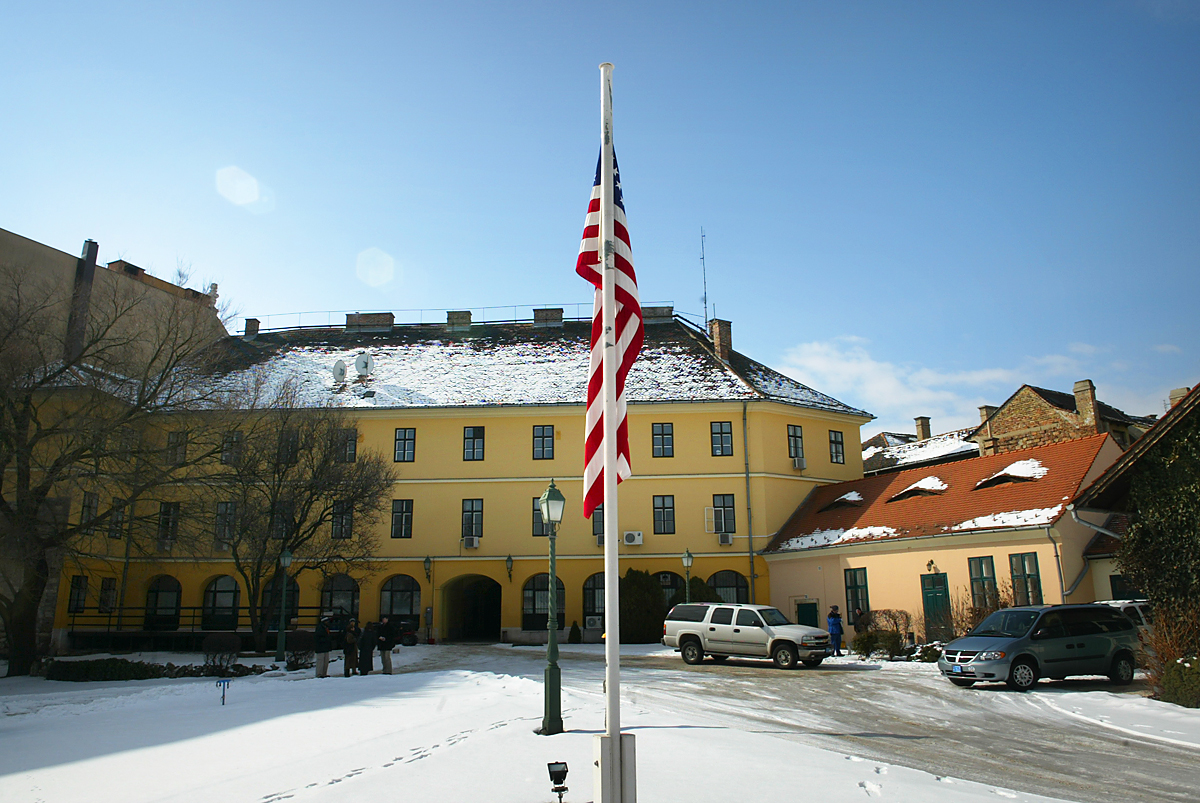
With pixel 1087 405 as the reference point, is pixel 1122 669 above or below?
below

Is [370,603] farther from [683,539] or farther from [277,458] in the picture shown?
[683,539]

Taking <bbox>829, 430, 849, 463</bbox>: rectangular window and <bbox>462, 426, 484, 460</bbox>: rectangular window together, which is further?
<bbox>829, 430, 849, 463</bbox>: rectangular window

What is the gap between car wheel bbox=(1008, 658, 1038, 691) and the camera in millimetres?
17234

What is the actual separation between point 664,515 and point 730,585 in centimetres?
402

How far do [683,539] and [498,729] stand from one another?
24.6 metres

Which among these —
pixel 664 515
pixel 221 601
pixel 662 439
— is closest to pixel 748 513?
pixel 664 515

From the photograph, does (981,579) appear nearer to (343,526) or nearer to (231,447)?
(343,526)

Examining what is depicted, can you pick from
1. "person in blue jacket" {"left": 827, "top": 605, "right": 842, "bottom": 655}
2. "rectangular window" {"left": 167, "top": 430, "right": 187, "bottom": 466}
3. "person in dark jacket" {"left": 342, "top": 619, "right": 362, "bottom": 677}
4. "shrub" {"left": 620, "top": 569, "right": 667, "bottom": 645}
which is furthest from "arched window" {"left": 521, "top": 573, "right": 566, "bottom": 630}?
"rectangular window" {"left": 167, "top": 430, "right": 187, "bottom": 466}

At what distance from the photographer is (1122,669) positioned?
696 inches

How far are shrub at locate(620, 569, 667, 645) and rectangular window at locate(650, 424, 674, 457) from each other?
231 inches

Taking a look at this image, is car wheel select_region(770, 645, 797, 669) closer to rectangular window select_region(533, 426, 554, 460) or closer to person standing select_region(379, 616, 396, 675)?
person standing select_region(379, 616, 396, 675)

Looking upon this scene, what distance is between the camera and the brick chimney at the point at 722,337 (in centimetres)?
4041

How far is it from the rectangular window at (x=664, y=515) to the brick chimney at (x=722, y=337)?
305 inches

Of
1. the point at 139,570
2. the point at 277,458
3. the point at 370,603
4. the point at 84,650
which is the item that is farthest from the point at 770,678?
the point at 139,570
